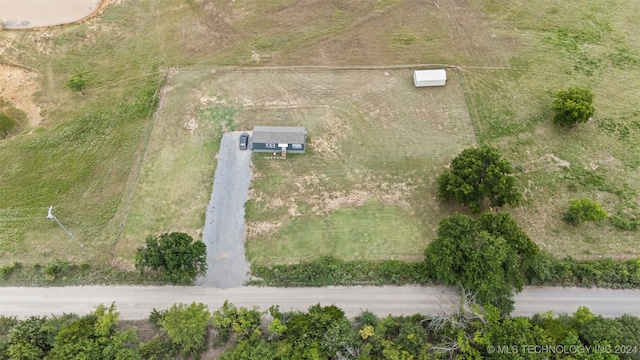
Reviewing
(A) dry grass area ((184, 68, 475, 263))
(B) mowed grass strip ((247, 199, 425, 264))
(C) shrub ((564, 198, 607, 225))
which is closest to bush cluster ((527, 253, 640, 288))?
Answer: (C) shrub ((564, 198, 607, 225))

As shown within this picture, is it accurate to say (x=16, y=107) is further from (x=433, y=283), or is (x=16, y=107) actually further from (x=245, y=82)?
(x=433, y=283)

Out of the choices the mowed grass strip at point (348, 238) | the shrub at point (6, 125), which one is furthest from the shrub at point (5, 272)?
the mowed grass strip at point (348, 238)

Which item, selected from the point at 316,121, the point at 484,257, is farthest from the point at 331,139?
the point at 484,257

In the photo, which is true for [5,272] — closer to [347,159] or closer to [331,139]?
[331,139]

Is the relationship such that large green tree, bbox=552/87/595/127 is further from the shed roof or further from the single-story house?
the single-story house

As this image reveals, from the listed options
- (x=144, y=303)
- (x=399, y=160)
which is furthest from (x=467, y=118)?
(x=144, y=303)

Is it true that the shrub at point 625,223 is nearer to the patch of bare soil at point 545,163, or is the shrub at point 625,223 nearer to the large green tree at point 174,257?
the patch of bare soil at point 545,163
